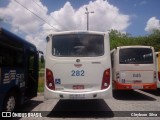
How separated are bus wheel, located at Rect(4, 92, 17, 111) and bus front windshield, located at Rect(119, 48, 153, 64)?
620cm

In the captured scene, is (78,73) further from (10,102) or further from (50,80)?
(10,102)

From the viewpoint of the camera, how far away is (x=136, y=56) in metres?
13.6

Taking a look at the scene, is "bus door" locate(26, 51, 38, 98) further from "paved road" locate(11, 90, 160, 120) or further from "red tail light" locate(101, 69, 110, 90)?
"red tail light" locate(101, 69, 110, 90)

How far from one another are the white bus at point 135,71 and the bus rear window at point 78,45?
161 inches

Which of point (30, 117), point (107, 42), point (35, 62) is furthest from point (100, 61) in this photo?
point (35, 62)

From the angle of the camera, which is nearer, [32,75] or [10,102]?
[10,102]

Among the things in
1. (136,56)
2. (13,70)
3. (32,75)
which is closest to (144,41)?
(136,56)

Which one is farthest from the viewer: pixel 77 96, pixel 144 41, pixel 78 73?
pixel 144 41

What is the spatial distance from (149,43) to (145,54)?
30934mm

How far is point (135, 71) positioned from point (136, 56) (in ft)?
2.49

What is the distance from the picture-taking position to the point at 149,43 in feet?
143

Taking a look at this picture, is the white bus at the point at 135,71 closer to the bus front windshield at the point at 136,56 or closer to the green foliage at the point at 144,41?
the bus front windshield at the point at 136,56

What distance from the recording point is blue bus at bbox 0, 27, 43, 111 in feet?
25.8

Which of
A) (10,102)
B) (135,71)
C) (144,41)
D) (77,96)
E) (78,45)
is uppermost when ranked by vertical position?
(144,41)
